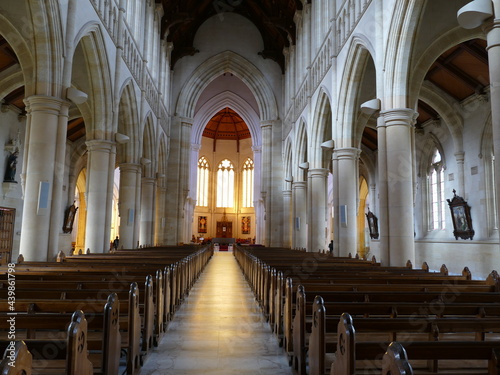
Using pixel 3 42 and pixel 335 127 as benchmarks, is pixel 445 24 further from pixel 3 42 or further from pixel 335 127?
pixel 3 42

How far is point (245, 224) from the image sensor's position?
133 ft

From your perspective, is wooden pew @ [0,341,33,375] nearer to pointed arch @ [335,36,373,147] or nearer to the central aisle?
the central aisle

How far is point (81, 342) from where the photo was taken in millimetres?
2326

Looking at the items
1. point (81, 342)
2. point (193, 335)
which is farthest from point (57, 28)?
point (81, 342)

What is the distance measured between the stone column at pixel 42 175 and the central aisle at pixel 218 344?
3.21m

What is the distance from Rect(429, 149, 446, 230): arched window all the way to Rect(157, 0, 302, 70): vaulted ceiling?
32.6 ft

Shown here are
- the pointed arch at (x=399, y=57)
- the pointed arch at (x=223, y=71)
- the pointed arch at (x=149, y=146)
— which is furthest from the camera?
the pointed arch at (x=223, y=71)

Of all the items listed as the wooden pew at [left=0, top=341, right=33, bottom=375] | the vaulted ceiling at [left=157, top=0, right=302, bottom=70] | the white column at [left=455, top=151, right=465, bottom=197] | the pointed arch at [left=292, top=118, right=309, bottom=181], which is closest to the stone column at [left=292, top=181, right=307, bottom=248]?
the pointed arch at [left=292, top=118, right=309, bottom=181]

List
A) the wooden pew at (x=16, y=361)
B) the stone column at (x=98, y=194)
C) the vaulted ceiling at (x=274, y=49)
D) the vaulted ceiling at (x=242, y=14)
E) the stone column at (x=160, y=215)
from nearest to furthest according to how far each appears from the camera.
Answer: the wooden pew at (x=16, y=361), the stone column at (x=98, y=194), the vaulted ceiling at (x=274, y=49), the vaulted ceiling at (x=242, y=14), the stone column at (x=160, y=215)

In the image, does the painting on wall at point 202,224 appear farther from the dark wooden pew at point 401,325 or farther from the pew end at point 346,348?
the pew end at point 346,348

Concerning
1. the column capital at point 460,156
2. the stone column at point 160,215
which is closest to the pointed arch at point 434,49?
the column capital at point 460,156

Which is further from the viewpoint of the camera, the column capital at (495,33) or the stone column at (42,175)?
the stone column at (42,175)

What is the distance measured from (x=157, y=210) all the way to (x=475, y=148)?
16513 mm

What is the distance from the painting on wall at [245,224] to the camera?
4028 cm
